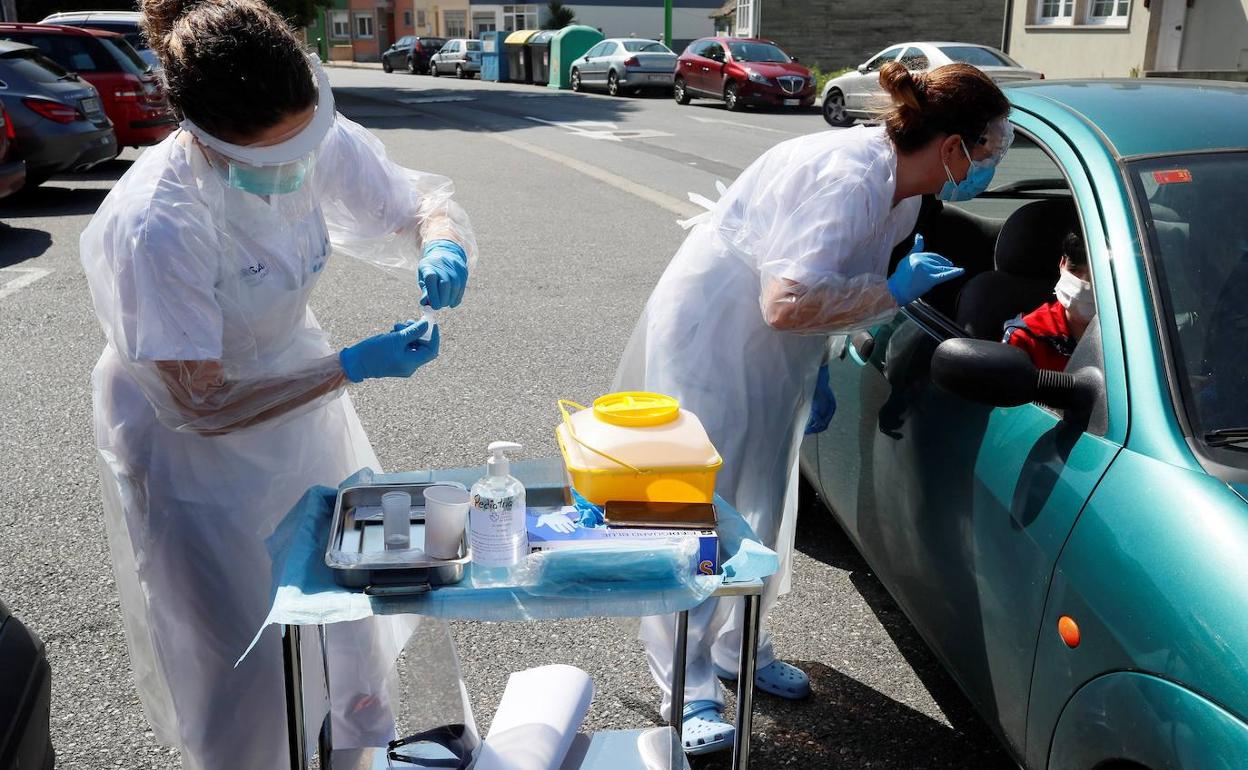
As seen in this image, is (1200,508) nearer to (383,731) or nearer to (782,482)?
(782,482)

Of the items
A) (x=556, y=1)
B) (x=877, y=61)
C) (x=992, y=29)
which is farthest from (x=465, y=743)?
(x=556, y=1)

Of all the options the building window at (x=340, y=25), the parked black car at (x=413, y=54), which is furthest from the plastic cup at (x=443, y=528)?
the building window at (x=340, y=25)

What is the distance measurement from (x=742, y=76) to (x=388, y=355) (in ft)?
68.5

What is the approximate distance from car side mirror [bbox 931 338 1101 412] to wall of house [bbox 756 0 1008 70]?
32.0 meters

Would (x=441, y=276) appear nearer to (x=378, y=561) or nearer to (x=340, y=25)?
(x=378, y=561)

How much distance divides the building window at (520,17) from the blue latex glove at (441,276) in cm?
5218

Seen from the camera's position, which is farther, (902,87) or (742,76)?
(742,76)

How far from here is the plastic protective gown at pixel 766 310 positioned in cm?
252

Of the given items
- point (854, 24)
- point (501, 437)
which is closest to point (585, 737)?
point (501, 437)

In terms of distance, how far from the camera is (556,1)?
49781mm

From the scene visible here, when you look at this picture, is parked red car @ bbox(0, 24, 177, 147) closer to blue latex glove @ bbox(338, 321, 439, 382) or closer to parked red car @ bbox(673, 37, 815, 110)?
blue latex glove @ bbox(338, 321, 439, 382)

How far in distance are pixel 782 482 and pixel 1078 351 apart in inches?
34.8

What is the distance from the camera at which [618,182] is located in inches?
475

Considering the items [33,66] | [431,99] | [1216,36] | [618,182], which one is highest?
[1216,36]
